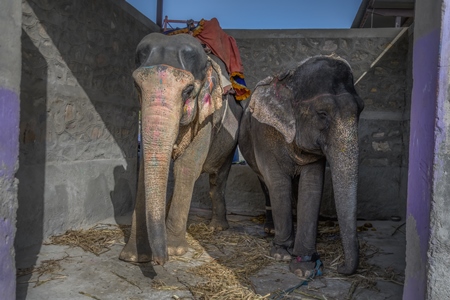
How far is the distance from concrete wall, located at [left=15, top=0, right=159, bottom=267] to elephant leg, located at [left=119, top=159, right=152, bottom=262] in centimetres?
92

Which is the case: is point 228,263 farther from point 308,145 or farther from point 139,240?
point 308,145

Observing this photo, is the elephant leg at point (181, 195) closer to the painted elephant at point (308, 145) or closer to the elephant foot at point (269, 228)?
the painted elephant at point (308, 145)

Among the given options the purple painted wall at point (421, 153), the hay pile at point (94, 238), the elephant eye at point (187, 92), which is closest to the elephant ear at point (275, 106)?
the elephant eye at point (187, 92)

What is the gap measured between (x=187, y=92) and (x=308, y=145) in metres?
1.22

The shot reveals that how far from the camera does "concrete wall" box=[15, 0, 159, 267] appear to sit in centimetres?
430

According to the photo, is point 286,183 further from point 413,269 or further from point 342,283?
point 413,269

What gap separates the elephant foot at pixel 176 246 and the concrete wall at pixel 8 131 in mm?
1853

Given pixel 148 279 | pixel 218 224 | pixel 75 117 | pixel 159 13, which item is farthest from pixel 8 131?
pixel 159 13

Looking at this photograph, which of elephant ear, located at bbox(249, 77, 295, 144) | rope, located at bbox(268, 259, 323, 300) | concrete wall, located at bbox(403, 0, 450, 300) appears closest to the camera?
concrete wall, located at bbox(403, 0, 450, 300)

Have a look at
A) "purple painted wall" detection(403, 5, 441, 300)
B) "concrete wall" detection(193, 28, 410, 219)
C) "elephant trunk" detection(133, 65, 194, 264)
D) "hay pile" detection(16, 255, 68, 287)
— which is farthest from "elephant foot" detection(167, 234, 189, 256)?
"concrete wall" detection(193, 28, 410, 219)

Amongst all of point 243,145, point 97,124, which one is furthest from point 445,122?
point 97,124

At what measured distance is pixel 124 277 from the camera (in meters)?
3.46

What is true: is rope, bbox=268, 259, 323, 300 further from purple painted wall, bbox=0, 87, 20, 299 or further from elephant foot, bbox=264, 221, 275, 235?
purple painted wall, bbox=0, 87, 20, 299

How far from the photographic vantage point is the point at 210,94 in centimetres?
395
